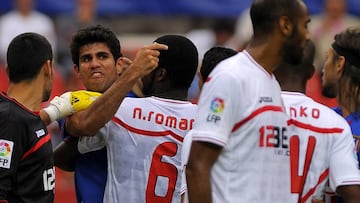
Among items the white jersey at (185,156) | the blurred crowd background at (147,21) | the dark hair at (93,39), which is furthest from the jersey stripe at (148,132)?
the blurred crowd background at (147,21)

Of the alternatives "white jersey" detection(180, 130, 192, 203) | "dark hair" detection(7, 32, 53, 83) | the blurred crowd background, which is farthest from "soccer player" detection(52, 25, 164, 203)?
the blurred crowd background

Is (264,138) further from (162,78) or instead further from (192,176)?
(162,78)

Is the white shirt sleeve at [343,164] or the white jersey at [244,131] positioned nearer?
the white jersey at [244,131]

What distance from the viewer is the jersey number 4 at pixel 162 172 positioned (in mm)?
7430

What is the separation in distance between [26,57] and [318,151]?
1.82 metres

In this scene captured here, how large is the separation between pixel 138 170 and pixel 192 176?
3.96 feet

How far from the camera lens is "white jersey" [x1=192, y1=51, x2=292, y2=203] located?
624 cm

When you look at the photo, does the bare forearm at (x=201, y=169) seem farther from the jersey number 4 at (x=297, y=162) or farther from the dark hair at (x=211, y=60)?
the dark hair at (x=211, y=60)

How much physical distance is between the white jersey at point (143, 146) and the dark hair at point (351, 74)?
970 mm

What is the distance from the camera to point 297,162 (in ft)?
22.3

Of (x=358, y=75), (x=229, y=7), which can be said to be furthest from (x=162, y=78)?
(x=229, y=7)

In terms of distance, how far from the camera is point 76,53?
7758 mm

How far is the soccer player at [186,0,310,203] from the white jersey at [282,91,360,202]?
0.26 meters

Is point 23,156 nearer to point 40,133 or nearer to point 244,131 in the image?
point 40,133
